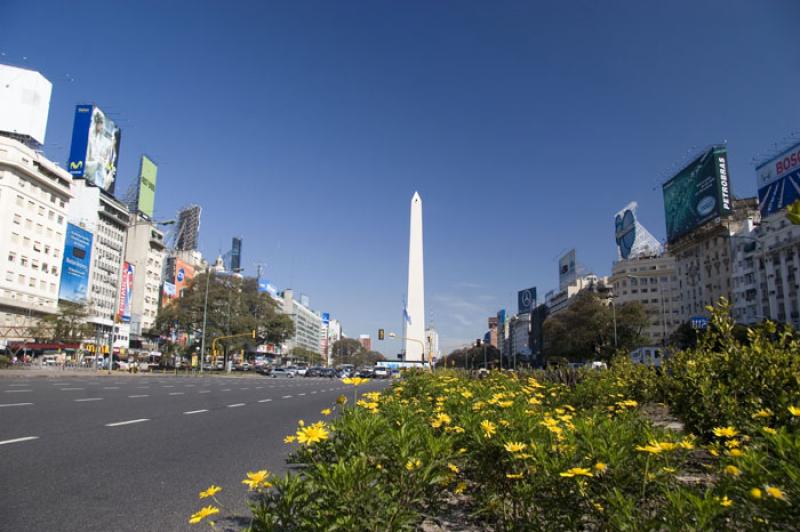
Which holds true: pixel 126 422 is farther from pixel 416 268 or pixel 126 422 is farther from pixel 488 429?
pixel 416 268

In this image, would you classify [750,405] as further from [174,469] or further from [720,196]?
[720,196]

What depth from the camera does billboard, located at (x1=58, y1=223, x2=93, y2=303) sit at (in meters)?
67.2

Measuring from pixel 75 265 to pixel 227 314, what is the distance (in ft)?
78.7

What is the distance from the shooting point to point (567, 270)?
130 meters

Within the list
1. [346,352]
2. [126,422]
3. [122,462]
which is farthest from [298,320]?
[122,462]

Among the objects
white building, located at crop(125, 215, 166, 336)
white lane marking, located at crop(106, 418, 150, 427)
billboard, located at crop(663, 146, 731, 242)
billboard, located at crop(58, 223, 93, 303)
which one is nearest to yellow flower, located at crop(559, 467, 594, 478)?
white lane marking, located at crop(106, 418, 150, 427)

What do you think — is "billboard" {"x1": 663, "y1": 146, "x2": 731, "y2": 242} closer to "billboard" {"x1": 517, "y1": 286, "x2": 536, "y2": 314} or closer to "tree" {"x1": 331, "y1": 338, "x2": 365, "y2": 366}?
"billboard" {"x1": 517, "y1": 286, "x2": 536, "y2": 314}

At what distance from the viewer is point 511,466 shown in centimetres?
307

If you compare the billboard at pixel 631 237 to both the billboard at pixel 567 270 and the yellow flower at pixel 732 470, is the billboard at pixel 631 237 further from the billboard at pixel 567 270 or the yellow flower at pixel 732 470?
the yellow flower at pixel 732 470

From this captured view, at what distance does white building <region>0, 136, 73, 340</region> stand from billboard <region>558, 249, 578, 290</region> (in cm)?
10088

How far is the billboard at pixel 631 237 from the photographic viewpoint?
3873 inches

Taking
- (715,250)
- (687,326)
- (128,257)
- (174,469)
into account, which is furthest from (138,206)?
(174,469)

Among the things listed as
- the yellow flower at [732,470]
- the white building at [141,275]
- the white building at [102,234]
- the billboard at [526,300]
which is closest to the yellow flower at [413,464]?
the yellow flower at [732,470]

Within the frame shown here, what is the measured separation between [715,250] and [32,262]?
8783 cm
